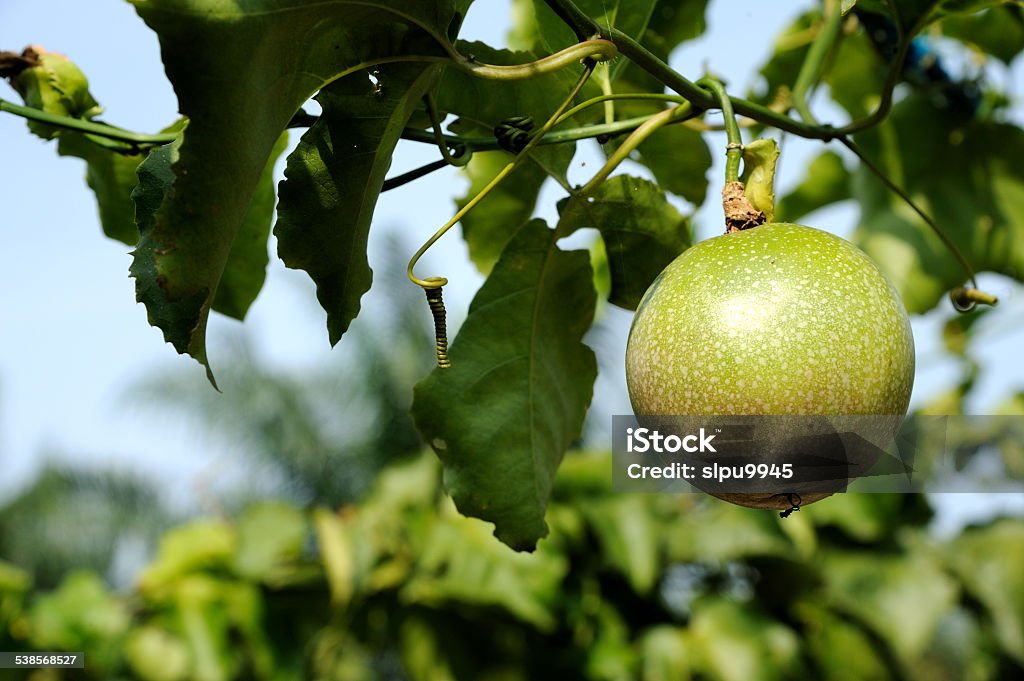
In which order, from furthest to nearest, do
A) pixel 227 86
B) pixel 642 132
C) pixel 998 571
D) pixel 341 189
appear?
1. pixel 998 571
2. pixel 642 132
3. pixel 341 189
4. pixel 227 86

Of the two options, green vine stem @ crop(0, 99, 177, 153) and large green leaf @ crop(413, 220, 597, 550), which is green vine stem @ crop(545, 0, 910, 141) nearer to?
large green leaf @ crop(413, 220, 597, 550)

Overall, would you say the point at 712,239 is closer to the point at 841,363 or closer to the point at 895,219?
the point at 841,363

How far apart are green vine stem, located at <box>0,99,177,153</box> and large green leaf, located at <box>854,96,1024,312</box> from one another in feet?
4.07

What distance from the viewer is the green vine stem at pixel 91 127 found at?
0.98m

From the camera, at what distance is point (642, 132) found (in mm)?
935

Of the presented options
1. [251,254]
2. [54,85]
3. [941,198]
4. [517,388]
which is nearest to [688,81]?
[517,388]

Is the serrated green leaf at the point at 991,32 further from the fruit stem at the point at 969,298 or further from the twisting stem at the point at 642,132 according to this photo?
the twisting stem at the point at 642,132

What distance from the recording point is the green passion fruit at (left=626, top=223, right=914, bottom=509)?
73cm

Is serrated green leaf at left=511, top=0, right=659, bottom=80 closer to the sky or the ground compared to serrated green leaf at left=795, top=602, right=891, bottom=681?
closer to the sky

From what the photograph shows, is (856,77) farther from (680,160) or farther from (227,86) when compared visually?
(227,86)

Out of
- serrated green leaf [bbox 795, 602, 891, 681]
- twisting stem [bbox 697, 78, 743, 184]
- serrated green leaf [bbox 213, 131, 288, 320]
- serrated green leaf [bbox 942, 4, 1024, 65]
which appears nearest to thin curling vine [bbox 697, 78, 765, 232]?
twisting stem [bbox 697, 78, 743, 184]

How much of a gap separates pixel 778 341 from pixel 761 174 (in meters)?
0.21

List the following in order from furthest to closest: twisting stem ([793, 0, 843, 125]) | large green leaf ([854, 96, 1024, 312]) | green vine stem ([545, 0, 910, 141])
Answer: large green leaf ([854, 96, 1024, 312])
twisting stem ([793, 0, 843, 125])
green vine stem ([545, 0, 910, 141])

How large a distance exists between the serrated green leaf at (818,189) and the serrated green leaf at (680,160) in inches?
33.4
